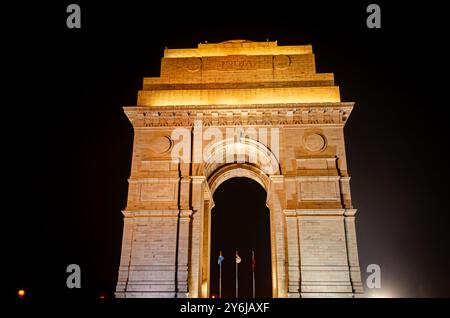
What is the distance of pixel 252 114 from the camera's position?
82.6 ft

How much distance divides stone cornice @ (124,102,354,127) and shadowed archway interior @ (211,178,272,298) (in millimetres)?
22446

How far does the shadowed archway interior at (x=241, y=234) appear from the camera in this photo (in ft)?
151

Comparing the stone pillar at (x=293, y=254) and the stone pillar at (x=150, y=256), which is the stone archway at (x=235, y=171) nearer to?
the stone pillar at (x=293, y=254)

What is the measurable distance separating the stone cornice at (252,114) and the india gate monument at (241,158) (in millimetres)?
57

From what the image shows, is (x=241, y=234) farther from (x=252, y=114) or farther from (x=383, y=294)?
(x=252, y=114)

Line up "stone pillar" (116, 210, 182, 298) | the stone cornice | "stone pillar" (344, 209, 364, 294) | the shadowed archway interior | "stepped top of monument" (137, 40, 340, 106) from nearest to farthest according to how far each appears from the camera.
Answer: "stone pillar" (344, 209, 364, 294)
"stone pillar" (116, 210, 182, 298)
the stone cornice
"stepped top of monument" (137, 40, 340, 106)
the shadowed archway interior

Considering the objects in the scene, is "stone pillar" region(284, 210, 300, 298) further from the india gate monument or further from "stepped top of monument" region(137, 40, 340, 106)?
"stepped top of monument" region(137, 40, 340, 106)

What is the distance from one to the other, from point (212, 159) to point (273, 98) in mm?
5063

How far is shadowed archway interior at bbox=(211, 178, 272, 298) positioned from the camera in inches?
1809

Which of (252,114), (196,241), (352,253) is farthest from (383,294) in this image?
(196,241)

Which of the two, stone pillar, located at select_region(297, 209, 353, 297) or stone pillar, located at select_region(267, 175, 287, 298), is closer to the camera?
stone pillar, located at select_region(297, 209, 353, 297)

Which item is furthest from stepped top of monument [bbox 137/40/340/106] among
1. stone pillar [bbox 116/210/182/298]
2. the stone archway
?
stone pillar [bbox 116/210/182/298]

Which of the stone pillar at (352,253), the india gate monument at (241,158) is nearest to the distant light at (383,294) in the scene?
the stone pillar at (352,253)
